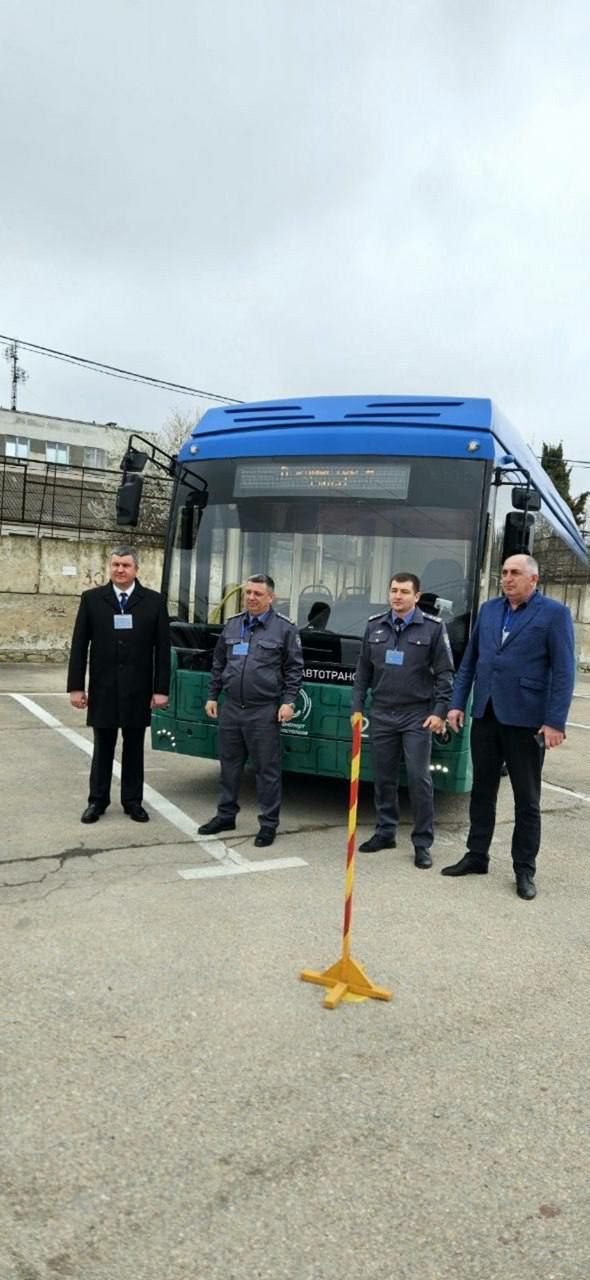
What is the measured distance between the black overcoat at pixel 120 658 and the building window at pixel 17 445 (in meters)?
53.0

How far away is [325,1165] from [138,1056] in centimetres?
82

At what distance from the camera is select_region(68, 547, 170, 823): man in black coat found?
587cm

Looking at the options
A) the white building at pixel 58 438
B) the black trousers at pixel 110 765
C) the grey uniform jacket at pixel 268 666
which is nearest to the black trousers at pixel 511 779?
the grey uniform jacket at pixel 268 666

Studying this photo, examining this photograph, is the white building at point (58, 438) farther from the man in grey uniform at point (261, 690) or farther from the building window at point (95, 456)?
the man in grey uniform at point (261, 690)

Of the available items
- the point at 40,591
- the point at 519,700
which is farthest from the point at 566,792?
the point at 40,591

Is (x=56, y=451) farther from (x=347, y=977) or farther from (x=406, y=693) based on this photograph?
(x=347, y=977)

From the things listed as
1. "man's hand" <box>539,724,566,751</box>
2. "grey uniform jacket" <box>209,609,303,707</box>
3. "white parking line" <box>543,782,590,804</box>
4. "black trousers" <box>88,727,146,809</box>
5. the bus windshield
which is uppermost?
the bus windshield

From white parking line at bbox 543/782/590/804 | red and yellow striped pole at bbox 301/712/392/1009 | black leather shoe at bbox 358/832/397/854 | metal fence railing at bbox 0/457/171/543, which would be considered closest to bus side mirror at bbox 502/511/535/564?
black leather shoe at bbox 358/832/397/854

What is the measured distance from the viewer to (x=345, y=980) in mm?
3600

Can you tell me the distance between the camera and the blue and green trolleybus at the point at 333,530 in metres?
5.84

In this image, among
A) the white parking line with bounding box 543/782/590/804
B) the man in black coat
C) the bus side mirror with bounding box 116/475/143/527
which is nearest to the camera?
the man in black coat

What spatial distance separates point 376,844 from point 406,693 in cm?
99

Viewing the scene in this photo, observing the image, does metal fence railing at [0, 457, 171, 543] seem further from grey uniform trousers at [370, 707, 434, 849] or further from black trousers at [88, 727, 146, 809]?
grey uniform trousers at [370, 707, 434, 849]

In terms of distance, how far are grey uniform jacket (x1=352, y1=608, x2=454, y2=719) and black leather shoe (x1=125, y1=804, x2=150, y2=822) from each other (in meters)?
1.67
